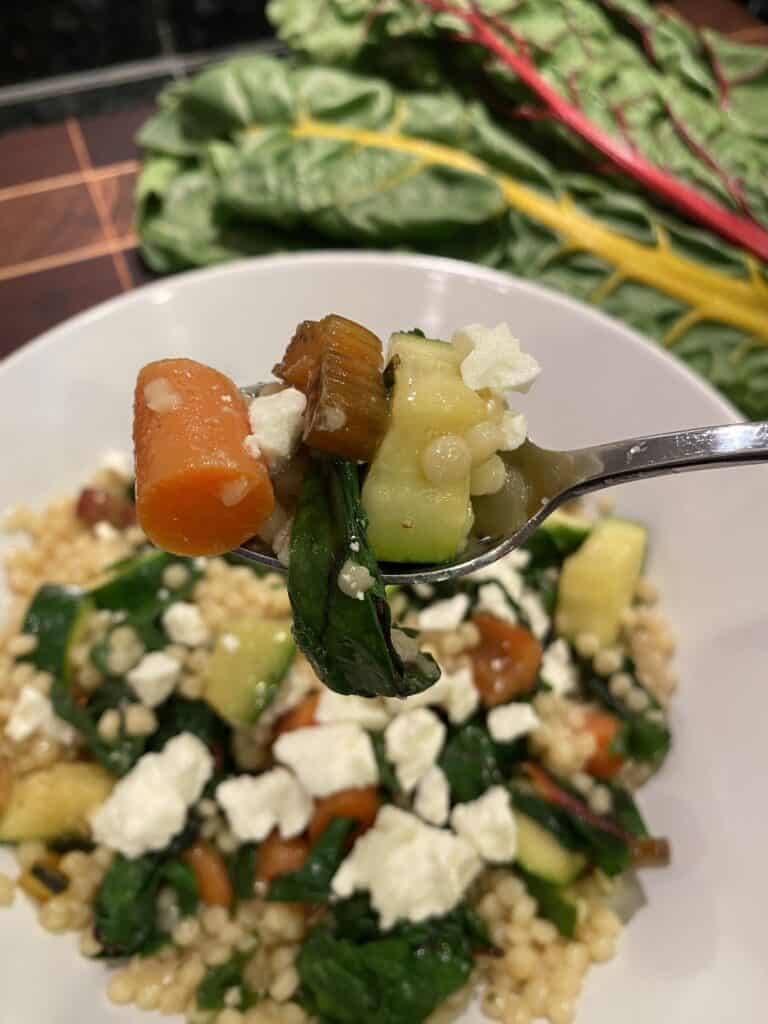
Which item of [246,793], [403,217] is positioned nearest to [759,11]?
[403,217]

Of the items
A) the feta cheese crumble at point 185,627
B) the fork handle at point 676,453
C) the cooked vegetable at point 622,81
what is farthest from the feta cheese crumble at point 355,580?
the cooked vegetable at point 622,81

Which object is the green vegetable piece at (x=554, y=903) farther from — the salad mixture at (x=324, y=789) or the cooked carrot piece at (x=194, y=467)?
the cooked carrot piece at (x=194, y=467)

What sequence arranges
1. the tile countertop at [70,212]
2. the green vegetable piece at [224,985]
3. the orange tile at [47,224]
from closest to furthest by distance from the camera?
1. the green vegetable piece at [224,985]
2. the tile countertop at [70,212]
3. the orange tile at [47,224]

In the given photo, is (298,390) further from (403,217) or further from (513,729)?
(403,217)

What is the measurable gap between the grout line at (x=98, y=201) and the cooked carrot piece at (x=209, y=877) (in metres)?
2.41

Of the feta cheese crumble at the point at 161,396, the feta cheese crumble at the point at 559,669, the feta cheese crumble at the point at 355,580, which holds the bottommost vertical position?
the feta cheese crumble at the point at 559,669

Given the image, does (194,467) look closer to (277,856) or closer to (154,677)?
(154,677)

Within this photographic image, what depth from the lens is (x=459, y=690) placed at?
2.45m

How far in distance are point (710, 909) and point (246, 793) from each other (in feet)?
4.04

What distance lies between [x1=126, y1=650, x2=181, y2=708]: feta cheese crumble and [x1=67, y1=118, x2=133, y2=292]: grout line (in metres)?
1.92

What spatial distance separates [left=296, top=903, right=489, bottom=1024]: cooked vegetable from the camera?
207 cm

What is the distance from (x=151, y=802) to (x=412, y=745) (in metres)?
0.72

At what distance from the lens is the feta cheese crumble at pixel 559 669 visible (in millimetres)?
2588

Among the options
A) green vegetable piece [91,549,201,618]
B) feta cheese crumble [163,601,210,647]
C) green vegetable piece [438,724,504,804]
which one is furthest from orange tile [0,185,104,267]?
green vegetable piece [438,724,504,804]
